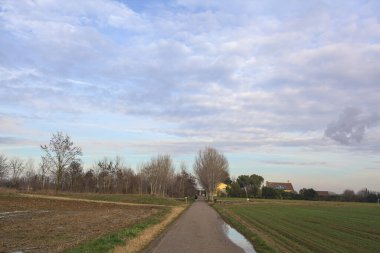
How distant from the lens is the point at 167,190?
13888 cm

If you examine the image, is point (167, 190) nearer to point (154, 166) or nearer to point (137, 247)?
point (154, 166)

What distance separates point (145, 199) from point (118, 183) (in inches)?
1691

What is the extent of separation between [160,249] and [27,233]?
7.27 meters

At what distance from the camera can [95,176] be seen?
11281 centimetres

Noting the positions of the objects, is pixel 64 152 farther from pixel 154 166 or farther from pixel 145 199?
pixel 154 166

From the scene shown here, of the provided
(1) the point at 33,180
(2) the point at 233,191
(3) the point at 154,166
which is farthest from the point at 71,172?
(2) the point at 233,191

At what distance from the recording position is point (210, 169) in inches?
4683

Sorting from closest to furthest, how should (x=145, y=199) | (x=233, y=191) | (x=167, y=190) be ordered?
1. (x=145, y=199)
2. (x=167, y=190)
3. (x=233, y=191)

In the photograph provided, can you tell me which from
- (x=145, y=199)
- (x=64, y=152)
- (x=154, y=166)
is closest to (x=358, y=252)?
(x=145, y=199)

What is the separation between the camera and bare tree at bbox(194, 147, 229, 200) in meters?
117

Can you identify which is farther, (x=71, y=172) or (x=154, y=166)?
(x=154, y=166)

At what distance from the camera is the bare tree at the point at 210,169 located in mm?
117000

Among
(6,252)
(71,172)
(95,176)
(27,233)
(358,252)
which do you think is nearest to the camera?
(6,252)

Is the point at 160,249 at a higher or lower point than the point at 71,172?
lower
